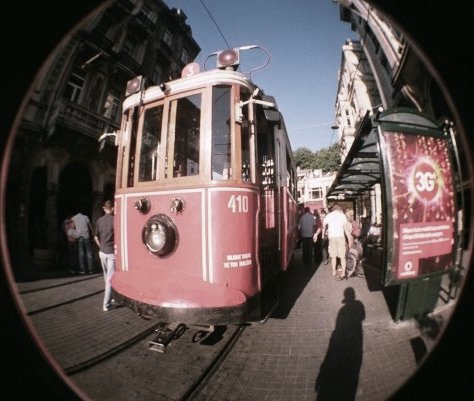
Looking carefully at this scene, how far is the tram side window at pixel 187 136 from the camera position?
2.26 m

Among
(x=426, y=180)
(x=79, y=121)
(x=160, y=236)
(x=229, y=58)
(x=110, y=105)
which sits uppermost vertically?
(x=110, y=105)

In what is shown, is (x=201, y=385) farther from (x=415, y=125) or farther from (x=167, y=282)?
(x=415, y=125)

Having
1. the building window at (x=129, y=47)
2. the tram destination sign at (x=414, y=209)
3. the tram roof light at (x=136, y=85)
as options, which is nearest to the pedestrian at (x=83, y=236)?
the tram roof light at (x=136, y=85)

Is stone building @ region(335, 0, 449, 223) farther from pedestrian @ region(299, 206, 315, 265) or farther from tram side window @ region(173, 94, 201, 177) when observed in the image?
pedestrian @ region(299, 206, 315, 265)

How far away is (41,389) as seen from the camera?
0.79 m

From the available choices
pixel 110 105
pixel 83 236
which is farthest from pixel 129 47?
pixel 83 236

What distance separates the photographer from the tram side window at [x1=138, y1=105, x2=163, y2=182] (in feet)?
7.97

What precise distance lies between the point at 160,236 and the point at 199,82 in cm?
162

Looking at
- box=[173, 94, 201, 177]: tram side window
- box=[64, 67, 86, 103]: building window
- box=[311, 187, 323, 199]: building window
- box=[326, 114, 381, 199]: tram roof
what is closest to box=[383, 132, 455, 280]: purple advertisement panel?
box=[326, 114, 381, 199]: tram roof

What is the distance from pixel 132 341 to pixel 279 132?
317 cm

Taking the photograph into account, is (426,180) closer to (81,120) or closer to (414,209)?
(414,209)

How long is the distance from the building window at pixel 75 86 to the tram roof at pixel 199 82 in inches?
151

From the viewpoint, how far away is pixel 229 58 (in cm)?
231

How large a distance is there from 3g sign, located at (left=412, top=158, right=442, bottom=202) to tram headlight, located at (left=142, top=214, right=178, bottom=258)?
2.14 m
